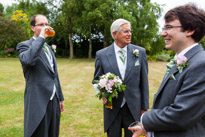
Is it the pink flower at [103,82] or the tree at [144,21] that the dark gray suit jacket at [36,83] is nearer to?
the pink flower at [103,82]

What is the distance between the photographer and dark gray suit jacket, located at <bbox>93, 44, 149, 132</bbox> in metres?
3.20

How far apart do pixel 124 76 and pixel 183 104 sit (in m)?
1.71

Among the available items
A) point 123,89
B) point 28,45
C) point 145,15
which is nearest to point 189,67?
point 123,89

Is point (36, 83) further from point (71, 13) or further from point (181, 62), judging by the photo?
point (71, 13)

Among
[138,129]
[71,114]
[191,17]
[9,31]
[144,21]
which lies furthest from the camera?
[9,31]

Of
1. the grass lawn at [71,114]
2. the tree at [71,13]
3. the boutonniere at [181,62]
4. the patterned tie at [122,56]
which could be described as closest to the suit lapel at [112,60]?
the patterned tie at [122,56]

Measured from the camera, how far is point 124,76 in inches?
128

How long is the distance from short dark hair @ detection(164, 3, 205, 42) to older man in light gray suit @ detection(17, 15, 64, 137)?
6.62ft

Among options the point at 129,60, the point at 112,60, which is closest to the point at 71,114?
the point at 112,60

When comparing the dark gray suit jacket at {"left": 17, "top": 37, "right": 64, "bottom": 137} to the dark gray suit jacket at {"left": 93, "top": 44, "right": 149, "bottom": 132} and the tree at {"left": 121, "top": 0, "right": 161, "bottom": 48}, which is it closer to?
the dark gray suit jacket at {"left": 93, "top": 44, "right": 149, "bottom": 132}

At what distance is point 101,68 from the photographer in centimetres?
344

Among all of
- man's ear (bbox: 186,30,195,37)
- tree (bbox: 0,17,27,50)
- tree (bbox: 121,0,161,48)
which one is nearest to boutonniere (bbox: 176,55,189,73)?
man's ear (bbox: 186,30,195,37)

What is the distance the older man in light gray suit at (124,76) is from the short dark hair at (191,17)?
5.12 feet

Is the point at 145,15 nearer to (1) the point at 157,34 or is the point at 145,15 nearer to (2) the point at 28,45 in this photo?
(1) the point at 157,34
